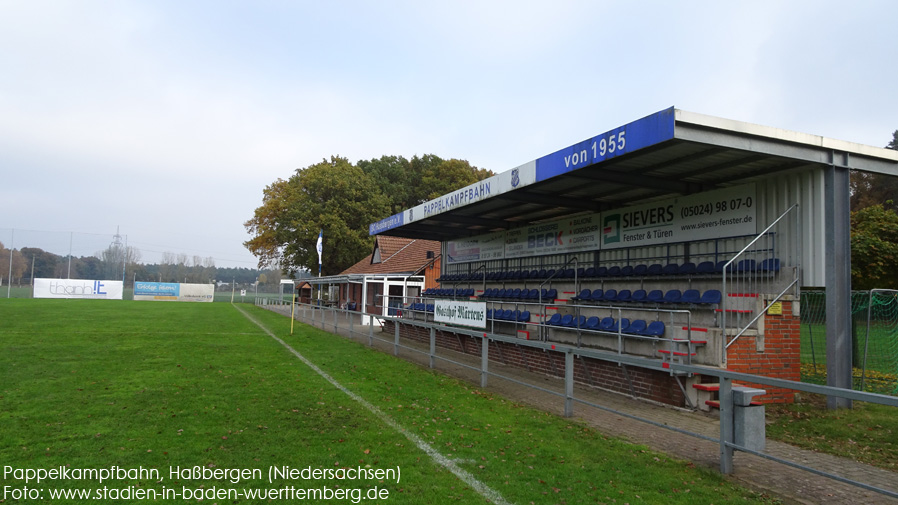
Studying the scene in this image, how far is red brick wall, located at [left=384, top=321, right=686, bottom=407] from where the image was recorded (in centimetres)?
868

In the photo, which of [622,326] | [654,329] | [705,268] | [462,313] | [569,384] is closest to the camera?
[569,384]

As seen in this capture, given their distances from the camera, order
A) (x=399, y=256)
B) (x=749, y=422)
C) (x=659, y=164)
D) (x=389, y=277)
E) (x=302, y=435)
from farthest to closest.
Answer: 1. (x=399, y=256)
2. (x=389, y=277)
3. (x=659, y=164)
4. (x=302, y=435)
5. (x=749, y=422)

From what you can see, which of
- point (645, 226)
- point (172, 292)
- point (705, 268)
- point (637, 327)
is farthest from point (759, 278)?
point (172, 292)

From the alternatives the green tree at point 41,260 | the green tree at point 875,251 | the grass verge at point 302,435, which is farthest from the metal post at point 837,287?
the green tree at point 41,260

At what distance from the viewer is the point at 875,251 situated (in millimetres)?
20516

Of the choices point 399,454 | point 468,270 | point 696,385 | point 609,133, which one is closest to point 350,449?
point 399,454

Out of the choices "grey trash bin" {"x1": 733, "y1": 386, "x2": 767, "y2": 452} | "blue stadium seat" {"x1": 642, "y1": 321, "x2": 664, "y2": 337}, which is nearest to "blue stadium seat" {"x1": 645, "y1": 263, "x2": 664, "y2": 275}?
"blue stadium seat" {"x1": 642, "y1": 321, "x2": 664, "y2": 337}

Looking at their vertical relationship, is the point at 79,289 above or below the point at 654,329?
below

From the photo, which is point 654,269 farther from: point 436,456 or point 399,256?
point 399,256

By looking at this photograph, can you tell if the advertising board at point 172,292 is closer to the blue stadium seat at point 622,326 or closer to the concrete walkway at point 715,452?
the concrete walkway at point 715,452

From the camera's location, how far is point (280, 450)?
5.54 metres

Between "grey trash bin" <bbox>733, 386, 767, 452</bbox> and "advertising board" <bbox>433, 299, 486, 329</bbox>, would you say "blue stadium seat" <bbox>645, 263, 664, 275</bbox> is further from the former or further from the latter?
"grey trash bin" <bbox>733, 386, 767, 452</bbox>

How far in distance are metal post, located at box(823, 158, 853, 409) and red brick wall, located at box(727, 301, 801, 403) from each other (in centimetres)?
55

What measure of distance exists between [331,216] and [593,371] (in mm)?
33644
